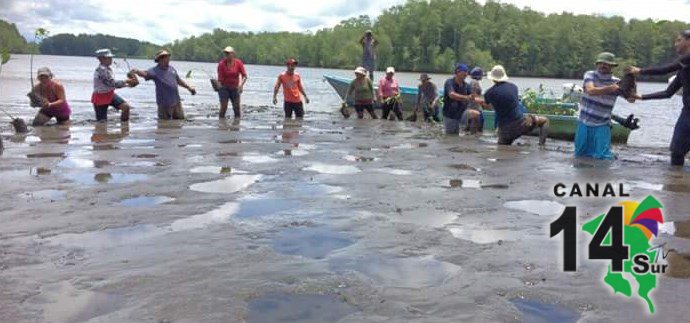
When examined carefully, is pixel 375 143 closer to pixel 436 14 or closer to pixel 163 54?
pixel 163 54

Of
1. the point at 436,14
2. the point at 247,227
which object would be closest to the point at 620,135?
the point at 247,227

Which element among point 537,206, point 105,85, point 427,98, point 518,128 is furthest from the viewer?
point 427,98

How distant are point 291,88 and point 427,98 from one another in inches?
149

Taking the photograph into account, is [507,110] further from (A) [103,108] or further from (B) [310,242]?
(A) [103,108]

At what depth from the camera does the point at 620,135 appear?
1557 cm

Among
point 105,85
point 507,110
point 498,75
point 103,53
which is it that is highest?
point 103,53

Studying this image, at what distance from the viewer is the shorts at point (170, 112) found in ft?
51.2

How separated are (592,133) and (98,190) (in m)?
7.28

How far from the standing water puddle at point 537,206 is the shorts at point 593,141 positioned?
365cm

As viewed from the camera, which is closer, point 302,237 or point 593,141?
point 302,237

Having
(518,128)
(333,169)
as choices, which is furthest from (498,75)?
(333,169)

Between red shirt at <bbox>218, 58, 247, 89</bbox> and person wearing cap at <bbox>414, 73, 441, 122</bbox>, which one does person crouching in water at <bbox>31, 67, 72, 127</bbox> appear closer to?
red shirt at <bbox>218, 58, 247, 89</bbox>

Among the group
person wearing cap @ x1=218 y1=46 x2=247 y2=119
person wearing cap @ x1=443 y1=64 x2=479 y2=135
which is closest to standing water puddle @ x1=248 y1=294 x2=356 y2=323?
person wearing cap @ x1=443 y1=64 x2=479 y2=135

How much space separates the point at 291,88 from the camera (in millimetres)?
16812
